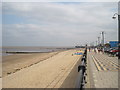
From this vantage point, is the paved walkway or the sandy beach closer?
the paved walkway

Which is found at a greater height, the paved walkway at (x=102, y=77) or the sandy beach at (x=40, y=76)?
the paved walkway at (x=102, y=77)

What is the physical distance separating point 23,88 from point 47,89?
4.21ft

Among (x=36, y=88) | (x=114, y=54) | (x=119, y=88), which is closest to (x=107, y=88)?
(x=119, y=88)

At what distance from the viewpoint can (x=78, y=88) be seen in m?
A: 3.96

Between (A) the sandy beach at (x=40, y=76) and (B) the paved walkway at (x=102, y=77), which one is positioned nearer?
(B) the paved walkway at (x=102, y=77)

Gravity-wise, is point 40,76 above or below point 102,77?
below

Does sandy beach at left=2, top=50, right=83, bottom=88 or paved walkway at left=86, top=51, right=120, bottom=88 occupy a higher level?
paved walkway at left=86, top=51, right=120, bottom=88

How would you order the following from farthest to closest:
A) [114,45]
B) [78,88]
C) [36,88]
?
[114,45] < [36,88] < [78,88]

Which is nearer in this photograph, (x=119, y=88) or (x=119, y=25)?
(x=119, y=88)

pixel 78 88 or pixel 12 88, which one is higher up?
pixel 78 88

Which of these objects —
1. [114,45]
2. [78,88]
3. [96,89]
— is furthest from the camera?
[114,45]

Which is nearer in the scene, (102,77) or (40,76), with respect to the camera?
(102,77)

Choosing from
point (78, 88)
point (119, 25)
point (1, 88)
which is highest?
point (119, 25)

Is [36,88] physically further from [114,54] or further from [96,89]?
[114,54]
